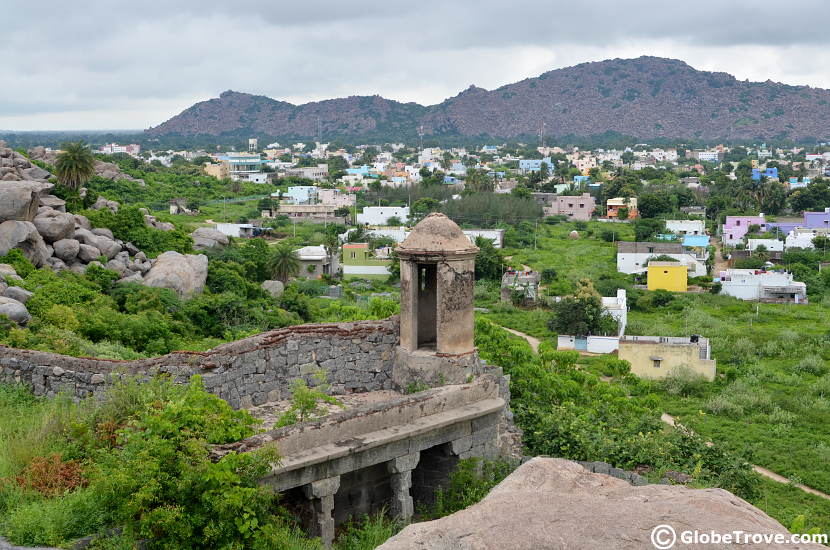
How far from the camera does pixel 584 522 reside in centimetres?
509

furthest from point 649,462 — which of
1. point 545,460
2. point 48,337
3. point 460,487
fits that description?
point 48,337

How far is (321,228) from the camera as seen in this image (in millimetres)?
64625

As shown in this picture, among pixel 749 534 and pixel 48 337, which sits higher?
pixel 749 534

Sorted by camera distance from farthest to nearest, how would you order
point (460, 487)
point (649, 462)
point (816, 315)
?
Answer: point (816, 315) < point (649, 462) < point (460, 487)

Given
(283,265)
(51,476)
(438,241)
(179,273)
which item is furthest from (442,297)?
(283,265)

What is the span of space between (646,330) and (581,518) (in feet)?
111

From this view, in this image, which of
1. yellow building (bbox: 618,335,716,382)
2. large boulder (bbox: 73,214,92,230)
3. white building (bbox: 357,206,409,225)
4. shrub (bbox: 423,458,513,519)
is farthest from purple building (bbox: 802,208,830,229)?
shrub (bbox: 423,458,513,519)

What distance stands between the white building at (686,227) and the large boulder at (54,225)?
47.8 meters

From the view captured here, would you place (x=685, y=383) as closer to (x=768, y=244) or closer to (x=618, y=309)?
(x=618, y=309)

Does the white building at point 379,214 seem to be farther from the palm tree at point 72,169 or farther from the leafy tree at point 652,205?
the palm tree at point 72,169

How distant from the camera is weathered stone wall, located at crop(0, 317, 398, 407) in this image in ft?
33.2

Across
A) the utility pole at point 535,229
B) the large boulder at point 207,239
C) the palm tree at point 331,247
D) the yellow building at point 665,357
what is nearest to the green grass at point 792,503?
the yellow building at point 665,357

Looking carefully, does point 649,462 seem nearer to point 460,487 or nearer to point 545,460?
point 460,487

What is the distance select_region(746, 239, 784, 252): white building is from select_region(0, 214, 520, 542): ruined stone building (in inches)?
1920
